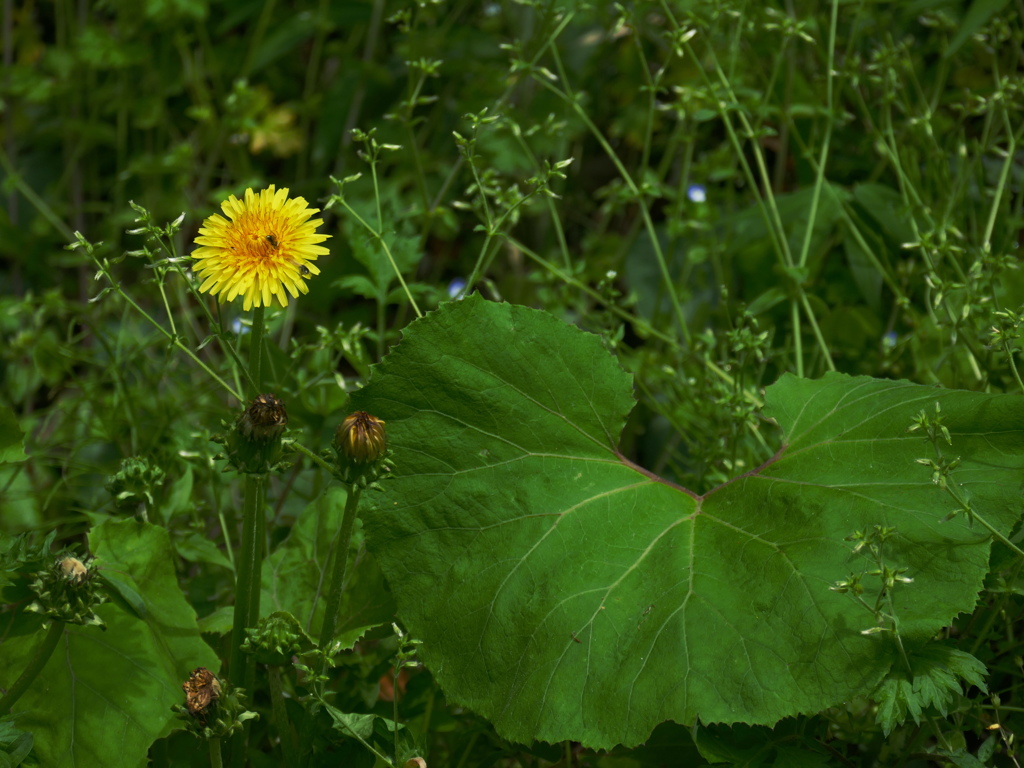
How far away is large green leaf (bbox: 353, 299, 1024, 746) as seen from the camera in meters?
1.17

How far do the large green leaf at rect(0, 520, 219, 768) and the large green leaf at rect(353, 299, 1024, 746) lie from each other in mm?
335

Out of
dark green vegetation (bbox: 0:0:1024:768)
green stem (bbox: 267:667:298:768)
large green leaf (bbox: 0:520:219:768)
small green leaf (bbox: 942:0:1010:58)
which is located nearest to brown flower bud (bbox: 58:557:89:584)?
dark green vegetation (bbox: 0:0:1024:768)

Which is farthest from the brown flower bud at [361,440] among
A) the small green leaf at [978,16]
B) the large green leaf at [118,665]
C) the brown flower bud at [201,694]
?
the small green leaf at [978,16]

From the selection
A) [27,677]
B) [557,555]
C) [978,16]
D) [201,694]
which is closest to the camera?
[201,694]

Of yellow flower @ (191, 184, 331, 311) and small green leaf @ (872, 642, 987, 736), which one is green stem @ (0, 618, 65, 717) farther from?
small green leaf @ (872, 642, 987, 736)

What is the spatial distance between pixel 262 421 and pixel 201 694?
0.32 meters

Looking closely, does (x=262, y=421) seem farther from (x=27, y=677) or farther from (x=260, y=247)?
(x=27, y=677)

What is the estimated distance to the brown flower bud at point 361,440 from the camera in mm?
1095

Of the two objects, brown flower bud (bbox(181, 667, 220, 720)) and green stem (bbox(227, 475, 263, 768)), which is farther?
green stem (bbox(227, 475, 263, 768))

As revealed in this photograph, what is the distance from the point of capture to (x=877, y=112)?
271 centimetres

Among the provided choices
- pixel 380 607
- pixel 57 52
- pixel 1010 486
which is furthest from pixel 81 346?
pixel 1010 486

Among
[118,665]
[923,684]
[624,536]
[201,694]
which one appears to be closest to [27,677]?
[118,665]

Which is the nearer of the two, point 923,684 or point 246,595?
point 923,684

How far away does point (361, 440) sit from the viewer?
43.1 inches
